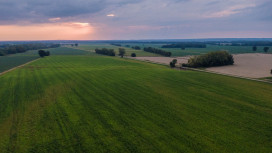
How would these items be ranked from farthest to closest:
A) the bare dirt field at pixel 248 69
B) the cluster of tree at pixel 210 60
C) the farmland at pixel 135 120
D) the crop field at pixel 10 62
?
the cluster of tree at pixel 210 60 < the crop field at pixel 10 62 < the bare dirt field at pixel 248 69 < the farmland at pixel 135 120

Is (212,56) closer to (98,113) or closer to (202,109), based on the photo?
(202,109)

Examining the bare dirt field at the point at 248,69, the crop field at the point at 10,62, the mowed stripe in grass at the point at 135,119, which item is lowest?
the mowed stripe in grass at the point at 135,119

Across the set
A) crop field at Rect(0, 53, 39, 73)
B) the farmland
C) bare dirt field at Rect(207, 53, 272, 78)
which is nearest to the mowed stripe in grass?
the farmland

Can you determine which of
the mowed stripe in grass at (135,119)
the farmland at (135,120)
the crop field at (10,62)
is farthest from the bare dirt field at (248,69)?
the crop field at (10,62)

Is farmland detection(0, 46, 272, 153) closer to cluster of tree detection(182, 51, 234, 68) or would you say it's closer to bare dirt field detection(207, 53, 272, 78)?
bare dirt field detection(207, 53, 272, 78)

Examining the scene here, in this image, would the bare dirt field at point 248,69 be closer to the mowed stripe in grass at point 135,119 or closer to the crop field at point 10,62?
the mowed stripe in grass at point 135,119

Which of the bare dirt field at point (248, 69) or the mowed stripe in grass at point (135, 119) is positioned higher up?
the bare dirt field at point (248, 69)

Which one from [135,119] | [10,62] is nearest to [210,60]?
[135,119]

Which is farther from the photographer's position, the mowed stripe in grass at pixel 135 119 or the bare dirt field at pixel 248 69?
the bare dirt field at pixel 248 69
